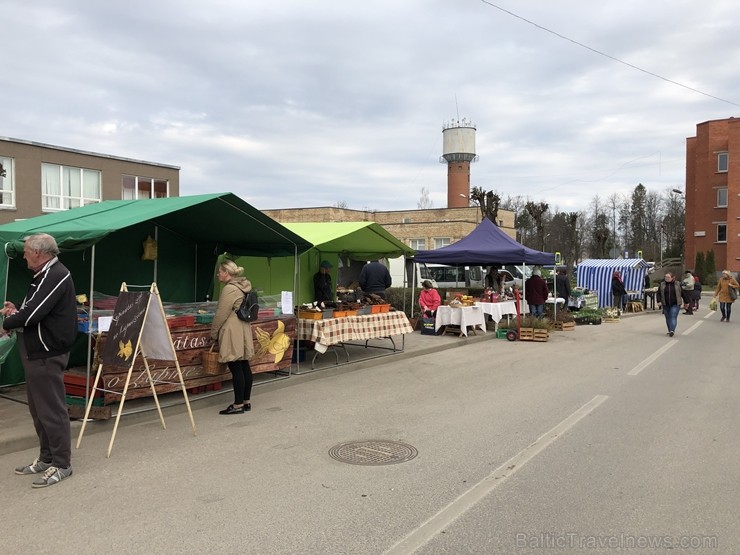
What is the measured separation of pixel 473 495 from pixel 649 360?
8.27 meters

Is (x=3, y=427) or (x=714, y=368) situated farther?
(x=714, y=368)

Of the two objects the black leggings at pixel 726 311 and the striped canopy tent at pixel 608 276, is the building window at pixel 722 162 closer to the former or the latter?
the striped canopy tent at pixel 608 276

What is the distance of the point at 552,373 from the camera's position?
380 inches

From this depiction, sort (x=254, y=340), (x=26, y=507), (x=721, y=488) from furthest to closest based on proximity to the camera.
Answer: (x=254, y=340) → (x=721, y=488) → (x=26, y=507)

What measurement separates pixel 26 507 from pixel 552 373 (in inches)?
309

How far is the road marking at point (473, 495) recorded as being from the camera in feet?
11.7

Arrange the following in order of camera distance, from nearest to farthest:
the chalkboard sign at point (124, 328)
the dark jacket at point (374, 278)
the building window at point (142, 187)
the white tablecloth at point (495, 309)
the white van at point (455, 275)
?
the chalkboard sign at point (124, 328) → the dark jacket at point (374, 278) → the white tablecloth at point (495, 309) → the white van at point (455, 275) → the building window at point (142, 187)

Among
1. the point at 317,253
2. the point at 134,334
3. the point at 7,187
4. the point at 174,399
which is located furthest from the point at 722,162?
the point at 134,334

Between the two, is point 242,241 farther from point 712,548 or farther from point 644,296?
point 644,296

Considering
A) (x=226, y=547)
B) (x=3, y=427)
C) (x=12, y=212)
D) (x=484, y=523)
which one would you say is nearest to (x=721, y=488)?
(x=484, y=523)

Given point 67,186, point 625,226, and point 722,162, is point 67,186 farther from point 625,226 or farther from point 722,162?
point 625,226

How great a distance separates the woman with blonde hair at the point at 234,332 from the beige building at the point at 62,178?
2442 cm

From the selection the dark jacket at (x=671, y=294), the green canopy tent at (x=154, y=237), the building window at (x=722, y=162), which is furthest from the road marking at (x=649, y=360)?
the building window at (x=722, y=162)

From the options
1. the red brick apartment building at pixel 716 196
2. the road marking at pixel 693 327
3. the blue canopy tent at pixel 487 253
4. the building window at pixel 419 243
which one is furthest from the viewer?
the building window at pixel 419 243
